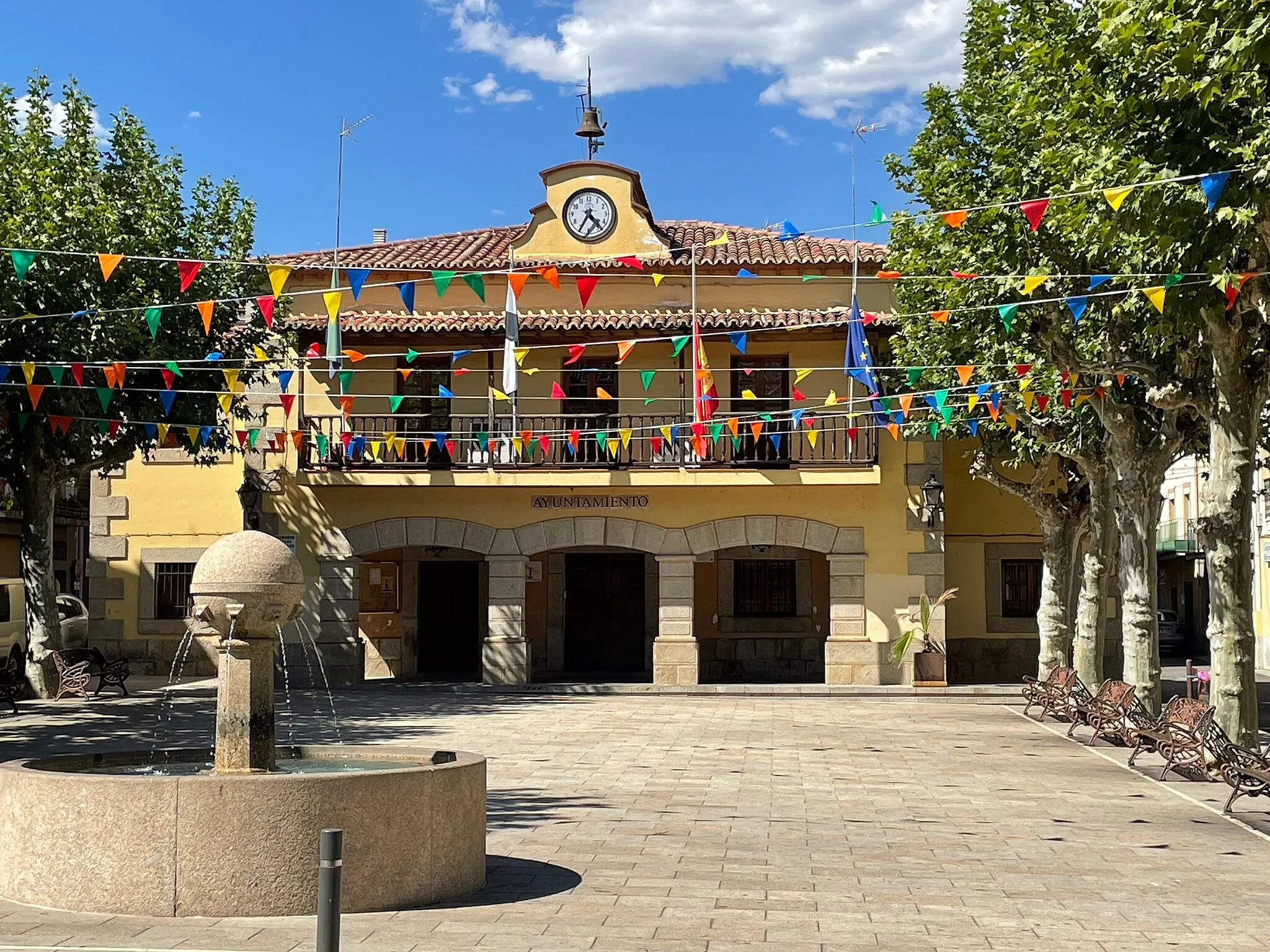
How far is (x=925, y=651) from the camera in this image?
24.0 metres

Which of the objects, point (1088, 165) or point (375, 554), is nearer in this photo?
point (1088, 165)

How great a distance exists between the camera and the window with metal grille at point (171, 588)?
26344 millimetres

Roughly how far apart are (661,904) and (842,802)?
14.1 ft

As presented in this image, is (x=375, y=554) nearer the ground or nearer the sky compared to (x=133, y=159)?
nearer the ground

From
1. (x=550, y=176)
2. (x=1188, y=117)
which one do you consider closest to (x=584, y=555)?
(x=550, y=176)

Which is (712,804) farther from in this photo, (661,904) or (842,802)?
(661,904)

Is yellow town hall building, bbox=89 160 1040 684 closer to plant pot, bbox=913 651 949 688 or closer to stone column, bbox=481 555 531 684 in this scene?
stone column, bbox=481 555 531 684

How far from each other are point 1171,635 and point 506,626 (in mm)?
21028

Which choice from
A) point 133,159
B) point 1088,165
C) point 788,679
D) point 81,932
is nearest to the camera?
point 81,932

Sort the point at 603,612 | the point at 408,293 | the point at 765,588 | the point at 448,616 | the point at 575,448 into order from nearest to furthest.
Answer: the point at 408,293, the point at 575,448, the point at 765,588, the point at 603,612, the point at 448,616

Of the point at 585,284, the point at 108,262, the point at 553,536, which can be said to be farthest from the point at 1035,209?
the point at 553,536

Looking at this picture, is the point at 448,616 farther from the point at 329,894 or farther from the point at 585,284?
the point at 329,894

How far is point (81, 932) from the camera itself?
6660 mm

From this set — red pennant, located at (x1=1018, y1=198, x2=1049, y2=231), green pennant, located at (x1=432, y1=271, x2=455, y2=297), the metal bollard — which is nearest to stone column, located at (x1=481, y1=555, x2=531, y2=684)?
green pennant, located at (x1=432, y1=271, x2=455, y2=297)
